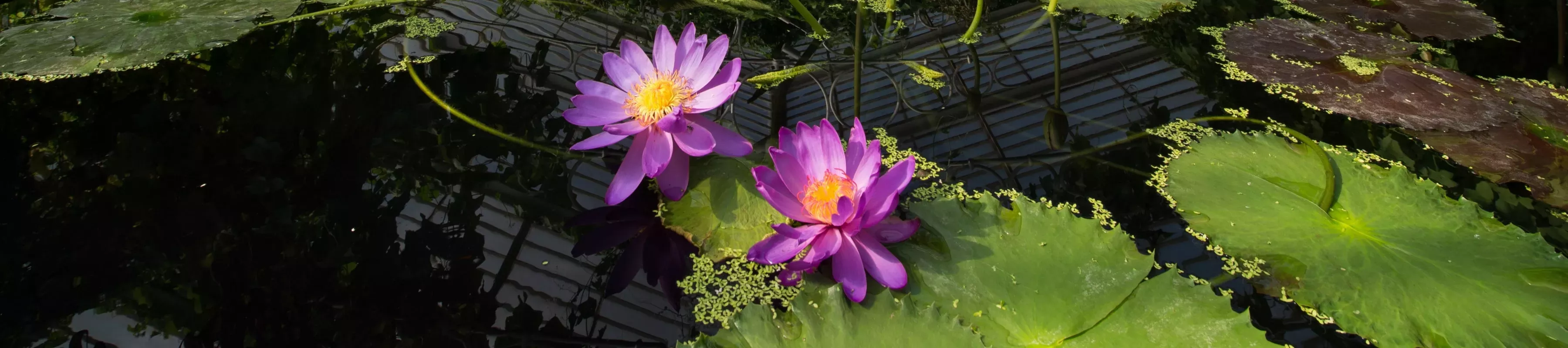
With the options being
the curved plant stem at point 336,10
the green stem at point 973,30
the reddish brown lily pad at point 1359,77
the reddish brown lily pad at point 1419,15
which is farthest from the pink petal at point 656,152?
the reddish brown lily pad at point 1419,15

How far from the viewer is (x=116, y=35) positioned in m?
1.38

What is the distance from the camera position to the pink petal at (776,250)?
32.7 inches

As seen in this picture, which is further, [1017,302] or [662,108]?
[662,108]

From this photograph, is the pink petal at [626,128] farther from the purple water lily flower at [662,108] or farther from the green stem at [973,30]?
the green stem at [973,30]

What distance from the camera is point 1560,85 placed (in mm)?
1390

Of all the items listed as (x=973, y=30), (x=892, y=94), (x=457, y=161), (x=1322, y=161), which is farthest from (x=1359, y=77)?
(x=457, y=161)

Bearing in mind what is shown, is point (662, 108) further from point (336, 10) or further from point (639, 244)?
point (336, 10)

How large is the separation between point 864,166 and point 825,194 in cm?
6

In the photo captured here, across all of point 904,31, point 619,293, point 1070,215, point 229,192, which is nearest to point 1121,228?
point 1070,215

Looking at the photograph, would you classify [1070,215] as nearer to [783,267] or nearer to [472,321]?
[783,267]

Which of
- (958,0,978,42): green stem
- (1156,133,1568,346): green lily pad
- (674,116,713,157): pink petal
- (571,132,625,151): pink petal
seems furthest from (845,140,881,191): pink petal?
(958,0,978,42): green stem

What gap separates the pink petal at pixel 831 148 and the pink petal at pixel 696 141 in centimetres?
18

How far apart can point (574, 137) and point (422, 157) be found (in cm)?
24

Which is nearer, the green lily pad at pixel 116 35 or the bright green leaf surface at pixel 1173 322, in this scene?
the bright green leaf surface at pixel 1173 322
